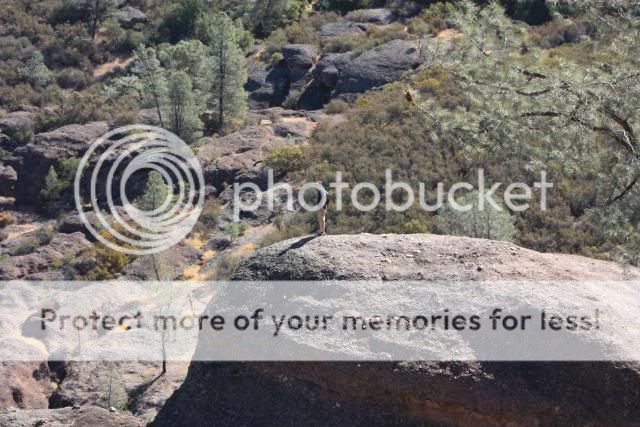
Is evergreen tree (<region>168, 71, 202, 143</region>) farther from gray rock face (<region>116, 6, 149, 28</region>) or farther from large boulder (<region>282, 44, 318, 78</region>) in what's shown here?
gray rock face (<region>116, 6, 149, 28</region>)

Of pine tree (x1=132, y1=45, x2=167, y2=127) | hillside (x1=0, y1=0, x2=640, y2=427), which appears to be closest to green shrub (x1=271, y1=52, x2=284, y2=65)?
hillside (x1=0, y1=0, x2=640, y2=427)

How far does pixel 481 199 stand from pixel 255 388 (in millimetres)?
9573

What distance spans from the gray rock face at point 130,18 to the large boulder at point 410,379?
4088 cm

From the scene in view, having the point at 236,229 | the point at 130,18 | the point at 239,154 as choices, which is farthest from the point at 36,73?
the point at 236,229

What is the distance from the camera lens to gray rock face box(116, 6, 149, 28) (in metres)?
49.3

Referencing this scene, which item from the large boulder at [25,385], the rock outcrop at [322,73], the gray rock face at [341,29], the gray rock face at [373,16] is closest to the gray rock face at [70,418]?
the large boulder at [25,385]

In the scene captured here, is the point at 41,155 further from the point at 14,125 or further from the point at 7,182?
the point at 14,125

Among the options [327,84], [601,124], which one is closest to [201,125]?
[327,84]

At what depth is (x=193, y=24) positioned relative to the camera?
47.1 meters

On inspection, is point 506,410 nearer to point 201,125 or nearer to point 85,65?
point 201,125

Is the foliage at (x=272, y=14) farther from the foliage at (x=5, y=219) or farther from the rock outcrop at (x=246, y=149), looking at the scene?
the foliage at (x=5, y=219)

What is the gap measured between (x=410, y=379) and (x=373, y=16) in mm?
36275

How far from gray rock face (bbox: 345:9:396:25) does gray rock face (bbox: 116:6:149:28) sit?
45.2 feet

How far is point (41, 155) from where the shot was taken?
103 feet
